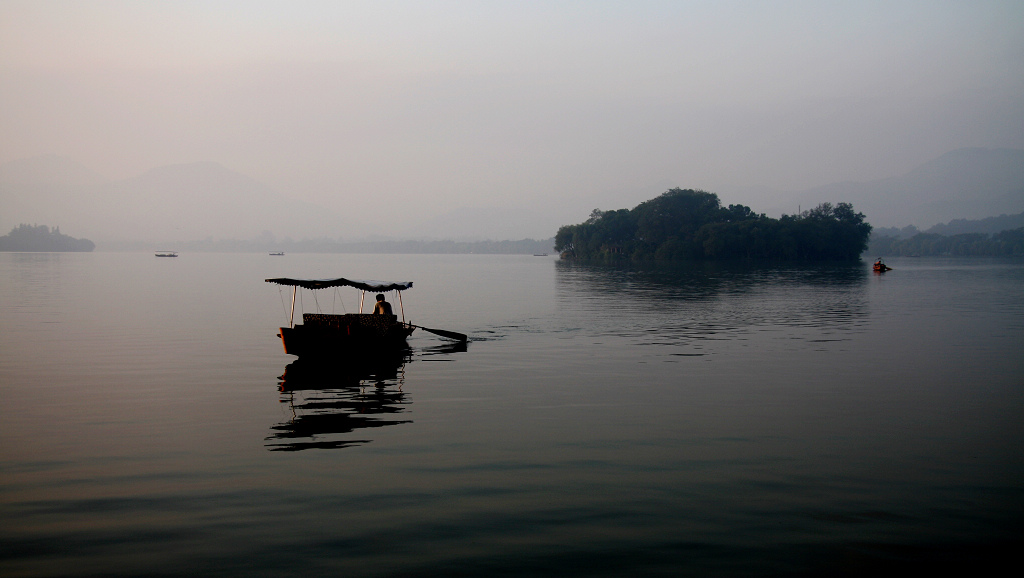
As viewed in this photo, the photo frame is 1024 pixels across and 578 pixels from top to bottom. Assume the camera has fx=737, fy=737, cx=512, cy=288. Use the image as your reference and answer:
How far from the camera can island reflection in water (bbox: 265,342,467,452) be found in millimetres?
15195

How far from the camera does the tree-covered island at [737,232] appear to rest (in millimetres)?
164625

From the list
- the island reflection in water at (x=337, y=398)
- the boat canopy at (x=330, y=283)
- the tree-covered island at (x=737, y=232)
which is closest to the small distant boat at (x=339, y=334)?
the boat canopy at (x=330, y=283)

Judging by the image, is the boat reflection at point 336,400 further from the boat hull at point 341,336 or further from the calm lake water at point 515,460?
the boat hull at point 341,336

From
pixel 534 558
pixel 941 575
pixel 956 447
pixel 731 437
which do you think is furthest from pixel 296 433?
pixel 956 447

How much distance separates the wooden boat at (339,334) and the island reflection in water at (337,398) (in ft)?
1.30

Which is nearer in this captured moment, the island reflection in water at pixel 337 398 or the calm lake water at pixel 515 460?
the calm lake water at pixel 515 460

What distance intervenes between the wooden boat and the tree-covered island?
148 m

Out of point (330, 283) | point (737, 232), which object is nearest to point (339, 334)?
point (330, 283)

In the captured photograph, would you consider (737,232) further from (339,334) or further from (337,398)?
(337,398)

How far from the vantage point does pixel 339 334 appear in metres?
26.6

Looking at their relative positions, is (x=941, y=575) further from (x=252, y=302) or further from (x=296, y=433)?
(x=252, y=302)

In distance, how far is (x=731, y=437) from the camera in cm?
1524

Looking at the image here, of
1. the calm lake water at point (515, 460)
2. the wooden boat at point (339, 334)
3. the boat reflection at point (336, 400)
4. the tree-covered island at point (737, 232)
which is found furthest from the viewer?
the tree-covered island at point (737, 232)

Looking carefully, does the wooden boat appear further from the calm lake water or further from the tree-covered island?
the tree-covered island
